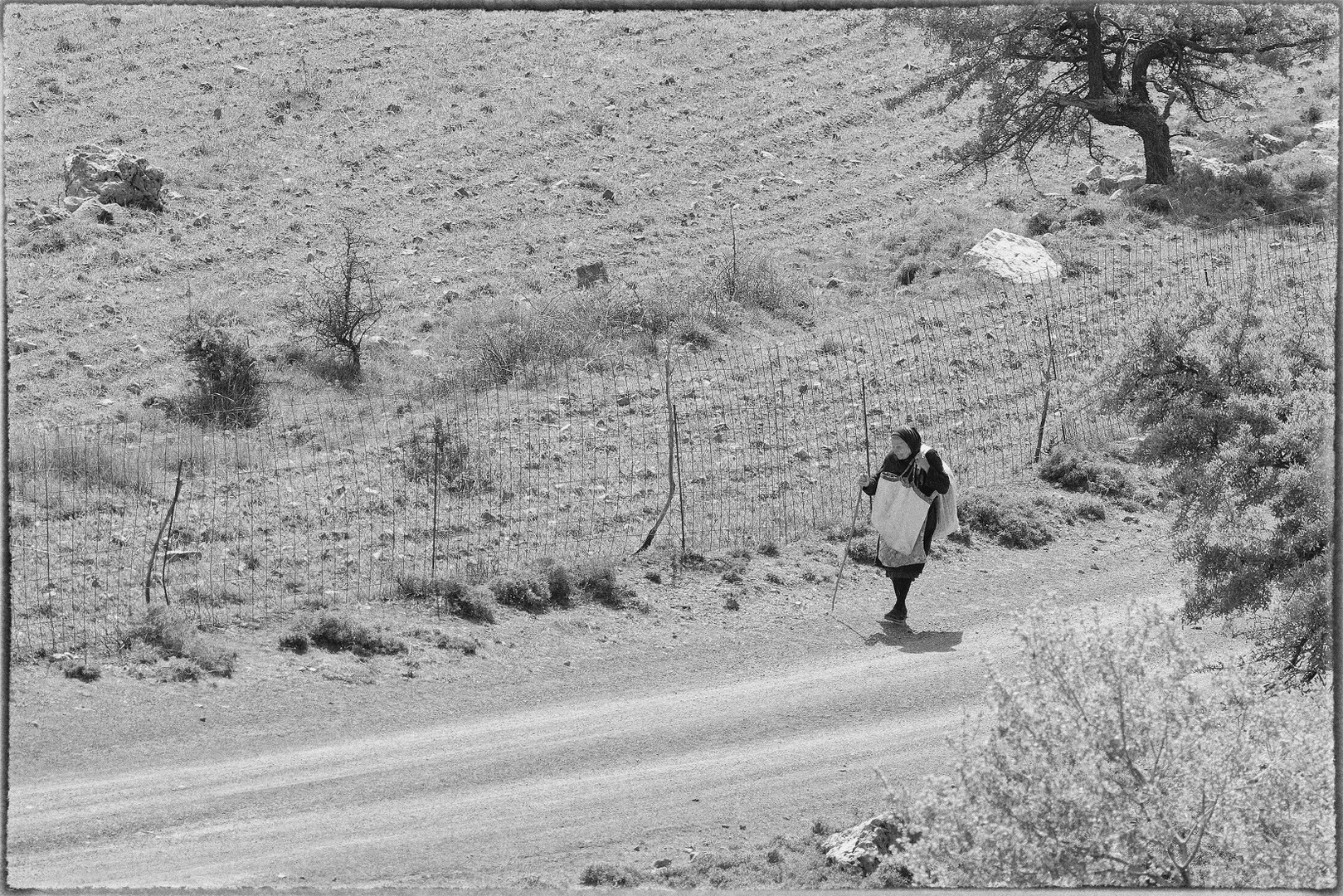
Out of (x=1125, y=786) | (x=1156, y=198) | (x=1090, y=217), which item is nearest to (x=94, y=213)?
(x=1090, y=217)

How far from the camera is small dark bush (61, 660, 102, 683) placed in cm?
1107

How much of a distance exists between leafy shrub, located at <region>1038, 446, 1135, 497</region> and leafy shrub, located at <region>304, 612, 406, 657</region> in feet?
26.9

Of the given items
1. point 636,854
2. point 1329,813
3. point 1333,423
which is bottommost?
point 636,854

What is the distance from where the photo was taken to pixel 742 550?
1430 centimetres

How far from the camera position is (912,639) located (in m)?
12.9

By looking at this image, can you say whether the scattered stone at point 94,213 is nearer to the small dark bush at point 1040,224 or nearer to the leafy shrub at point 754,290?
the leafy shrub at point 754,290

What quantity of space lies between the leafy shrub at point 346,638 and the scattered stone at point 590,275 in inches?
499

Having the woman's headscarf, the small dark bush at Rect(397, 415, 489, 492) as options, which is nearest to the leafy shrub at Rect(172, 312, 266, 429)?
the small dark bush at Rect(397, 415, 489, 492)

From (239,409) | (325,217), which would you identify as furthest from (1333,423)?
(325,217)

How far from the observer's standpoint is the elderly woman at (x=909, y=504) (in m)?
12.7

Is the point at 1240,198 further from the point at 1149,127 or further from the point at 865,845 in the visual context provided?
the point at 865,845

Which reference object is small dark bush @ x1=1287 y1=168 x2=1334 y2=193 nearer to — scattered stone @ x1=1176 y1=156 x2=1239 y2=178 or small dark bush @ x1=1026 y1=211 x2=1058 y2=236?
scattered stone @ x1=1176 y1=156 x2=1239 y2=178

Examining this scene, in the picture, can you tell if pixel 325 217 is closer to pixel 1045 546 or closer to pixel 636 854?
pixel 1045 546

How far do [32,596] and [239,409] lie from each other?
626 centimetres
